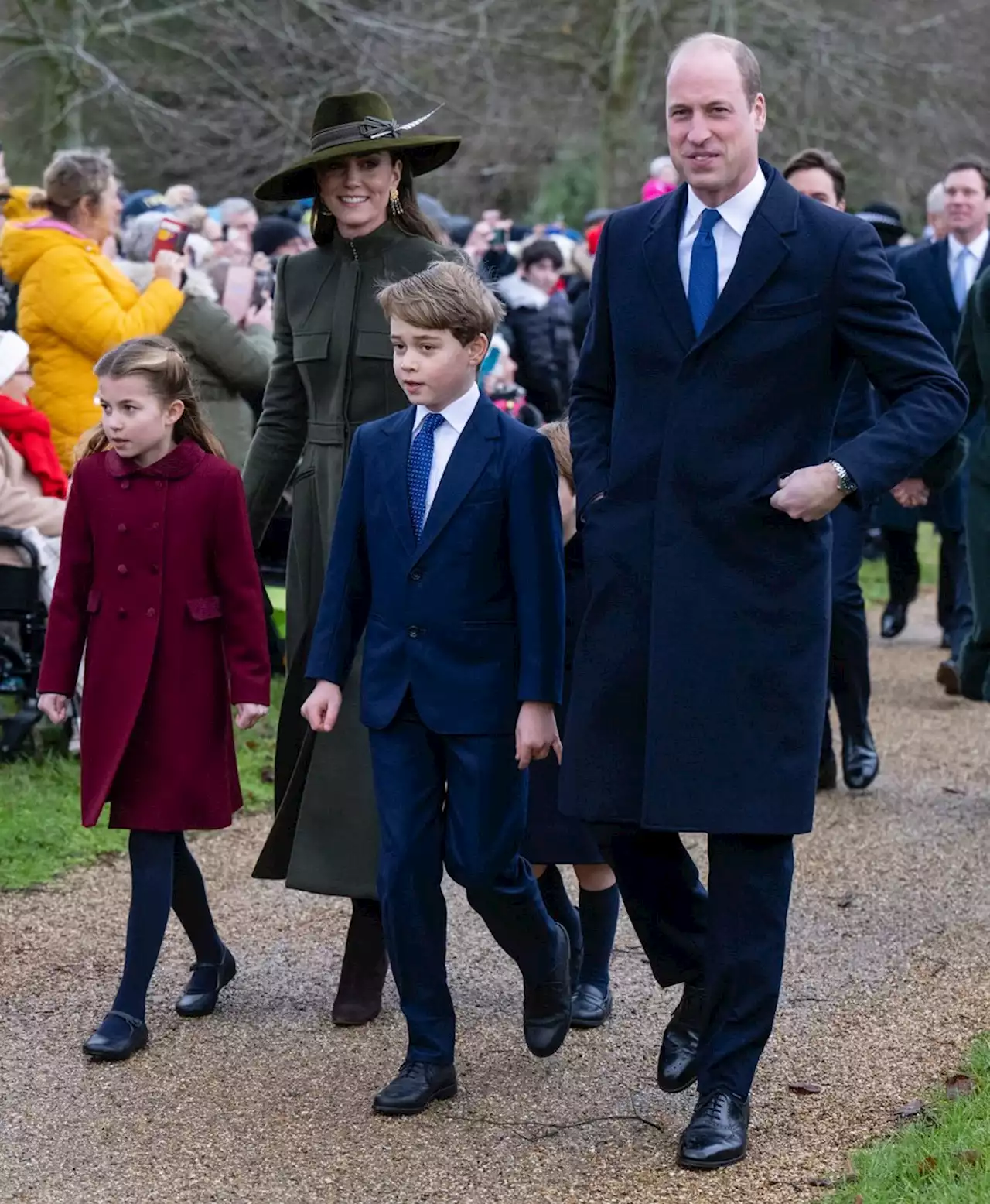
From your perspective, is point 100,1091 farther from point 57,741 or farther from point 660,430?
point 57,741

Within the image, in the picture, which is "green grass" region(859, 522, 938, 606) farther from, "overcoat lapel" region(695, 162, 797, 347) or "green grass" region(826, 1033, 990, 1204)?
"overcoat lapel" region(695, 162, 797, 347)

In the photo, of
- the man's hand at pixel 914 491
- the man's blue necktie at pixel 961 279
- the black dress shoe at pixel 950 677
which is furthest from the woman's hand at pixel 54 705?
the man's blue necktie at pixel 961 279

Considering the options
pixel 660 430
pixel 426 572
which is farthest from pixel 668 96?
pixel 426 572

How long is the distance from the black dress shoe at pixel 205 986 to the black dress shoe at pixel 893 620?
23.5 ft

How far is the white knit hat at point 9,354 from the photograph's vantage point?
7.71 meters

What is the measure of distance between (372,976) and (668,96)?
2296 millimetres

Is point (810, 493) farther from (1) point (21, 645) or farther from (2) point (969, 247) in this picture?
(2) point (969, 247)

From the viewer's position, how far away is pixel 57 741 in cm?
820

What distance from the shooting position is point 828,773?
8.04 metres

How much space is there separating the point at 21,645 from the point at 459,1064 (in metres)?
3.69

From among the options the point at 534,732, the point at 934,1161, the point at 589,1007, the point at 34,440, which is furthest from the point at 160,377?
the point at 34,440

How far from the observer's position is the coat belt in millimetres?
5305

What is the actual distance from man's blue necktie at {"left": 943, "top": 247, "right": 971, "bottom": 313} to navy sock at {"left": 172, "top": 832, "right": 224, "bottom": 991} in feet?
20.4

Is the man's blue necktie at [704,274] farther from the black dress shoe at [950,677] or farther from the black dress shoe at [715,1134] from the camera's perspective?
the black dress shoe at [950,677]
